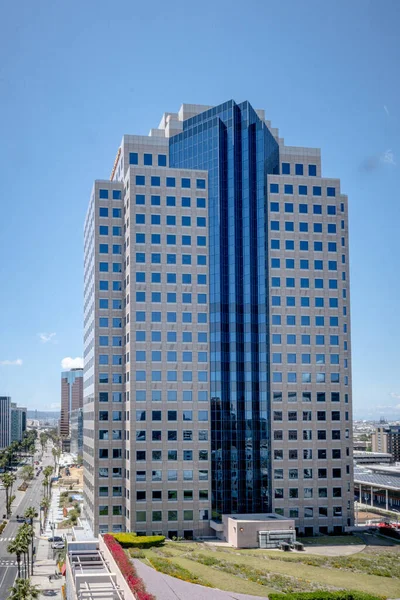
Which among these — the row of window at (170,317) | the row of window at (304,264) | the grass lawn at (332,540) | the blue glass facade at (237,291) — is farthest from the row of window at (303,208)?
the grass lawn at (332,540)

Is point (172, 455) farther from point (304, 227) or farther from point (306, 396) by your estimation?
point (304, 227)

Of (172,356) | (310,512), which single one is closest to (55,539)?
(172,356)

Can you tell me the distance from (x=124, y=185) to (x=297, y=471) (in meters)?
54.9

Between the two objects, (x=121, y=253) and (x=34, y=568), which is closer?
(x=121, y=253)

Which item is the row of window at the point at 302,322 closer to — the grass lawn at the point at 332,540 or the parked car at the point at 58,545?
the grass lawn at the point at 332,540

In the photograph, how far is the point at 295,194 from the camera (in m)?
114

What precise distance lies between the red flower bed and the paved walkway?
1042 millimetres

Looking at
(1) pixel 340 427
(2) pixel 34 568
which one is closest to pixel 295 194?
(1) pixel 340 427

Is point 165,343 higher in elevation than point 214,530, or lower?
higher

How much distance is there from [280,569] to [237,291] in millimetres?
45492

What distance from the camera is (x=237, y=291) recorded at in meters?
111

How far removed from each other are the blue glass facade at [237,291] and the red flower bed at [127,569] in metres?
23.9

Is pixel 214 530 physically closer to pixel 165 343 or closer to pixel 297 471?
pixel 297 471

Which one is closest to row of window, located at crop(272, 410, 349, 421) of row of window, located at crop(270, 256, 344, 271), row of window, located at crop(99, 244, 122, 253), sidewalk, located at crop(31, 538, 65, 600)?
row of window, located at crop(270, 256, 344, 271)
